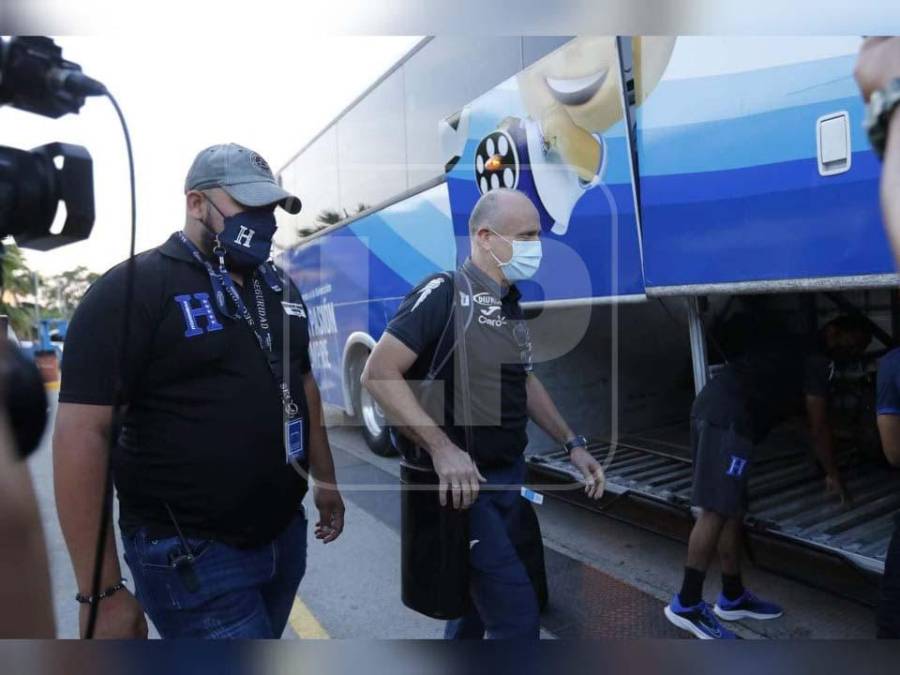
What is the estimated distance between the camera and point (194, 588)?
4.99 feet

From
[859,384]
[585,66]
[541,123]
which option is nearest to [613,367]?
[541,123]

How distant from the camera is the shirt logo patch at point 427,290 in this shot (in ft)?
6.06

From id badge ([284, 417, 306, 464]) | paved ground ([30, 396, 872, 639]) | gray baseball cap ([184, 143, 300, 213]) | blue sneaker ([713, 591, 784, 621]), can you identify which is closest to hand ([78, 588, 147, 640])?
paved ground ([30, 396, 872, 639])

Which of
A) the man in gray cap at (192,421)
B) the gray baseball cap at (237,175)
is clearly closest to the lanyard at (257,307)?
the man in gray cap at (192,421)

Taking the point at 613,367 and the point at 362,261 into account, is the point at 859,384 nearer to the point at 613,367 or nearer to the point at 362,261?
the point at 613,367

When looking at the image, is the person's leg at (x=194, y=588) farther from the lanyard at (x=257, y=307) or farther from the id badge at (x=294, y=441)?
the lanyard at (x=257, y=307)

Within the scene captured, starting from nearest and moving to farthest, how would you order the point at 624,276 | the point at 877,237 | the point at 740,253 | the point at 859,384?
the point at 877,237 → the point at 740,253 → the point at 624,276 → the point at 859,384

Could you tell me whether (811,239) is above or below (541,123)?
below

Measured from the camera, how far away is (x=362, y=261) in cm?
256

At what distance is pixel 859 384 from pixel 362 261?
2746 mm

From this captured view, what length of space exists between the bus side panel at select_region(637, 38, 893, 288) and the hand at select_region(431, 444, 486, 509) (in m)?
0.97

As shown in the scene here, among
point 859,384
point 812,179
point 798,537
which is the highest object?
point 812,179

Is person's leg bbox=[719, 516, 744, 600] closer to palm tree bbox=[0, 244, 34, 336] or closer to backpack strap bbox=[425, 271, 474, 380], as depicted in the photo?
backpack strap bbox=[425, 271, 474, 380]

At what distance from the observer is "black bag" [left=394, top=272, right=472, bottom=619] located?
1839 millimetres
